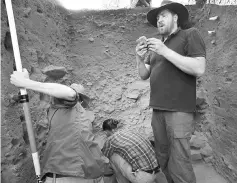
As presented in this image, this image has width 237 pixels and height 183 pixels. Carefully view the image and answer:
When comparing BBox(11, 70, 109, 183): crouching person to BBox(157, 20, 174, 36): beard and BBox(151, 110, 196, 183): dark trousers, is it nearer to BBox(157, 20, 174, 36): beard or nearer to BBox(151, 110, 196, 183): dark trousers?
BBox(151, 110, 196, 183): dark trousers

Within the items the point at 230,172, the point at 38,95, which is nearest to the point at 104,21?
the point at 38,95

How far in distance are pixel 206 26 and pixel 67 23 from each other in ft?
7.91

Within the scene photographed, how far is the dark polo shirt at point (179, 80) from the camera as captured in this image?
5.80ft

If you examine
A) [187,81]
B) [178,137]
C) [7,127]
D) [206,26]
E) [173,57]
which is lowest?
[178,137]

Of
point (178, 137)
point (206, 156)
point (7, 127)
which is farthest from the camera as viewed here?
point (206, 156)

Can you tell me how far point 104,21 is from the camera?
397 cm

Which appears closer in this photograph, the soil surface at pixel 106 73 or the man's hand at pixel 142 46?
the soil surface at pixel 106 73

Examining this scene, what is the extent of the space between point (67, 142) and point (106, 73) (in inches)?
96.9

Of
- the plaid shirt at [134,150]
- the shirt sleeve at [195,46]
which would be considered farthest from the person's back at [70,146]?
the shirt sleeve at [195,46]

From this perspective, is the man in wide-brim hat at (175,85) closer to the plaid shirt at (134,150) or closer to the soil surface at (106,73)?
the plaid shirt at (134,150)

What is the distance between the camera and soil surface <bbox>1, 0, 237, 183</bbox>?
5.87 ft

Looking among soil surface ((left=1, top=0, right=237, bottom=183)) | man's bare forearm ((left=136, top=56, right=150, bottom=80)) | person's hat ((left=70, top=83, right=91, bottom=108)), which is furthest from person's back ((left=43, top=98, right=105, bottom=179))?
man's bare forearm ((left=136, top=56, right=150, bottom=80))

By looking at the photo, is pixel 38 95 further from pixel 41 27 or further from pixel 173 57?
pixel 173 57

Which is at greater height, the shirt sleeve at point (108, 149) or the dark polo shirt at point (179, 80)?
the dark polo shirt at point (179, 80)
